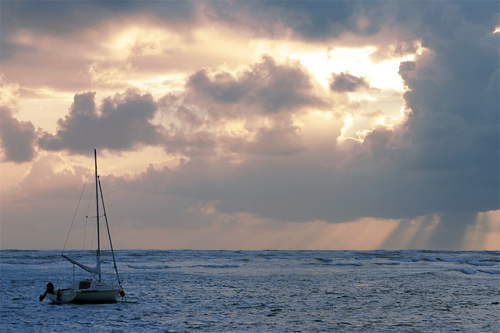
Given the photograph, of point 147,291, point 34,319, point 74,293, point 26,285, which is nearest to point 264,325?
point 34,319

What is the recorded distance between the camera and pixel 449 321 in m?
41.7

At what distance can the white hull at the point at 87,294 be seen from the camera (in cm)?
5224

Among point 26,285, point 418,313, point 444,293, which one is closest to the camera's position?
point 418,313

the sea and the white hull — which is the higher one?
the white hull

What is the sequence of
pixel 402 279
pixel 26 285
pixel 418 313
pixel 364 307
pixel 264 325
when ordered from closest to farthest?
1. pixel 264 325
2. pixel 418 313
3. pixel 364 307
4. pixel 26 285
5. pixel 402 279

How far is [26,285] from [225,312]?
33.2 meters

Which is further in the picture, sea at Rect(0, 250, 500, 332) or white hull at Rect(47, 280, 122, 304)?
white hull at Rect(47, 280, 122, 304)

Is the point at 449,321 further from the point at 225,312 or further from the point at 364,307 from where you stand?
the point at 225,312

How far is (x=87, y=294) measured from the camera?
52188 millimetres

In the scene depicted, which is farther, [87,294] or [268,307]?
[87,294]

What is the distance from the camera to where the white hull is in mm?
52237

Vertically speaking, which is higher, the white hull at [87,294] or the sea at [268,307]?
the white hull at [87,294]

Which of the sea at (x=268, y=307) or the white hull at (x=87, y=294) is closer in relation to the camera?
the sea at (x=268, y=307)

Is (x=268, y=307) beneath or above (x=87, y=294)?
beneath
